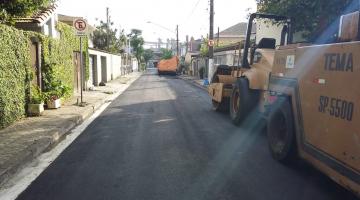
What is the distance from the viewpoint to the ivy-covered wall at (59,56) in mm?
14297

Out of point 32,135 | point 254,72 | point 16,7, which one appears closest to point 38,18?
point 16,7

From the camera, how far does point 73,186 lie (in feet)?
19.5

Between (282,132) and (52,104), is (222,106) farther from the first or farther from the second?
(282,132)

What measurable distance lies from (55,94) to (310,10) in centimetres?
830

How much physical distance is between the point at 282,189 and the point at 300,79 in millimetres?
1653

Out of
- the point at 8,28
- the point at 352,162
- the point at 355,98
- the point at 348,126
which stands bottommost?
the point at 352,162

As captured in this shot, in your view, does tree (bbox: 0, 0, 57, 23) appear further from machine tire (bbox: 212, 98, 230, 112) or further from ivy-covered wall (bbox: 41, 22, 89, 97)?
machine tire (bbox: 212, 98, 230, 112)

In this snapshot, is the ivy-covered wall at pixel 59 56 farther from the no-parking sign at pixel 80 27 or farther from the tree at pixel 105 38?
the tree at pixel 105 38

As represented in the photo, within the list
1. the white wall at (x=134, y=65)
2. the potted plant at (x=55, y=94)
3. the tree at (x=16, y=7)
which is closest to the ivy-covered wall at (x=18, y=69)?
the potted plant at (x=55, y=94)

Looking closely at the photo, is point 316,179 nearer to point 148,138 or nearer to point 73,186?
point 73,186

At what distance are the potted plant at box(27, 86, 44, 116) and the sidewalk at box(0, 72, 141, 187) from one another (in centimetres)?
23

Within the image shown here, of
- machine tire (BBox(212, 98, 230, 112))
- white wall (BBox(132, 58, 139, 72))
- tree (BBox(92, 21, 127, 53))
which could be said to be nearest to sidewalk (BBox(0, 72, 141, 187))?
machine tire (BBox(212, 98, 230, 112))

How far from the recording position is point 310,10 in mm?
13531

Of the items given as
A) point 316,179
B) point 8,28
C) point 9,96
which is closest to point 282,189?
point 316,179
